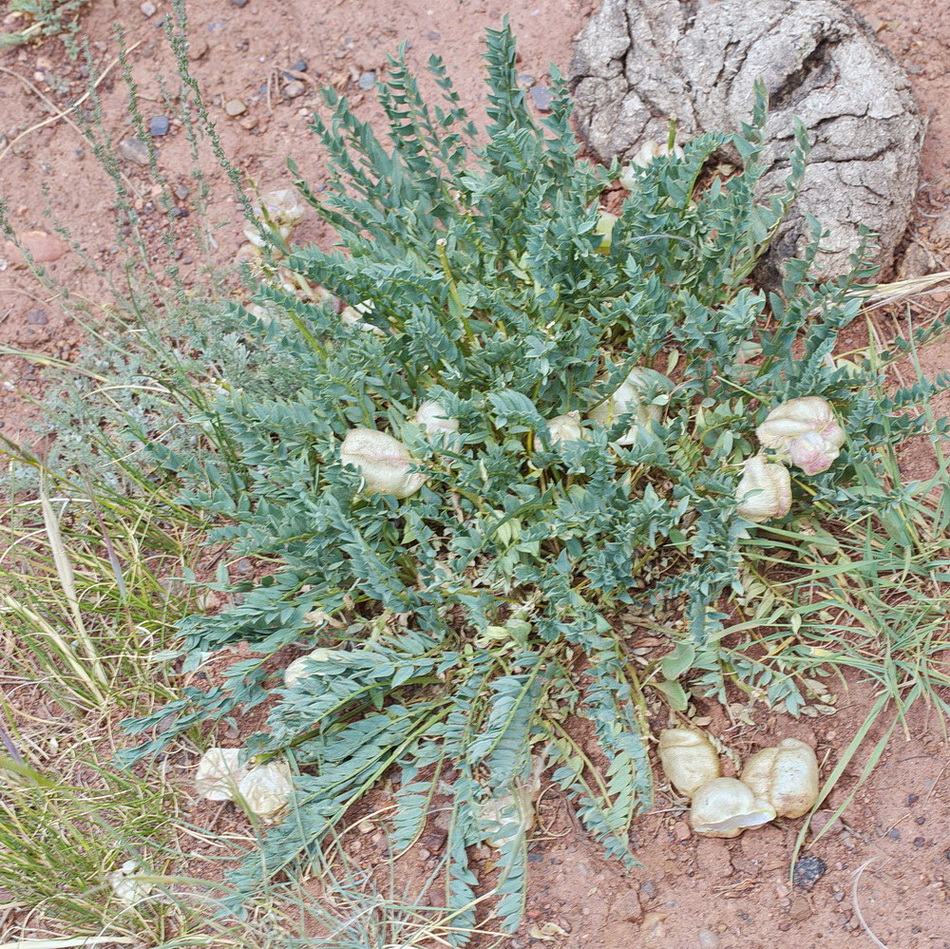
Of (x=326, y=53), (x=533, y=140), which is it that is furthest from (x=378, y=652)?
(x=326, y=53)

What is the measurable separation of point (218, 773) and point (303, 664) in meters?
0.32

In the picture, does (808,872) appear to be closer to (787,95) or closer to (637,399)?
(637,399)

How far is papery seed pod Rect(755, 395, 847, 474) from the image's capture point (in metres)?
1.99

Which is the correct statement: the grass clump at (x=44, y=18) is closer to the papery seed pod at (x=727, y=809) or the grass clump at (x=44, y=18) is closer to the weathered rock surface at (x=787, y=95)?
the weathered rock surface at (x=787, y=95)

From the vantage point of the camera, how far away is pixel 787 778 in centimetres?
193

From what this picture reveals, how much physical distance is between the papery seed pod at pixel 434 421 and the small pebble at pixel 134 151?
6.08ft

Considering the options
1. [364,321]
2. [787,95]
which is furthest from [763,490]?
[787,95]

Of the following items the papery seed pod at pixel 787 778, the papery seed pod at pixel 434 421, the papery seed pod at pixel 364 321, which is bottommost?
the papery seed pod at pixel 787 778

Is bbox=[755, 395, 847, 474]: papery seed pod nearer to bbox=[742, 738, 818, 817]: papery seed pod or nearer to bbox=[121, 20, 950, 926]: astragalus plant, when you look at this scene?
bbox=[121, 20, 950, 926]: astragalus plant

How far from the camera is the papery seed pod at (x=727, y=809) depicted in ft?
6.30

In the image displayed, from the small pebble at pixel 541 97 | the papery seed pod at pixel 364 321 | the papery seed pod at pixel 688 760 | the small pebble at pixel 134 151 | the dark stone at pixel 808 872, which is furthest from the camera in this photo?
the small pebble at pixel 134 151

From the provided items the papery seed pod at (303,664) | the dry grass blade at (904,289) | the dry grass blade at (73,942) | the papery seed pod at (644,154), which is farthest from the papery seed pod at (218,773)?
the dry grass blade at (904,289)

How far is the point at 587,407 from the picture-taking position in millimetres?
2297

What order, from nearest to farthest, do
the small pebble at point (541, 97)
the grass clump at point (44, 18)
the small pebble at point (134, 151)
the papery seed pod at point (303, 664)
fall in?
1. the papery seed pod at point (303, 664)
2. the small pebble at point (541, 97)
3. the small pebble at point (134, 151)
4. the grass clump at point (44, 18)
